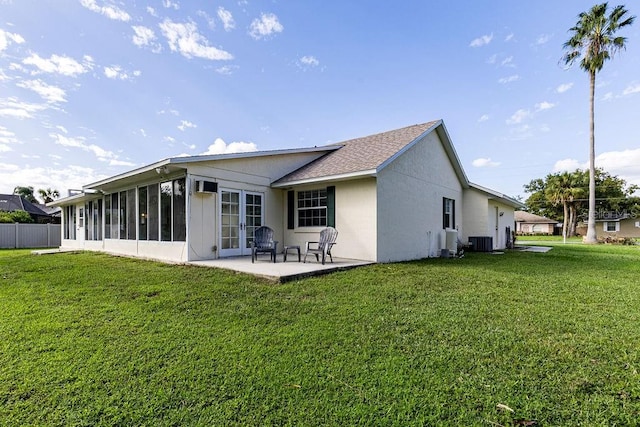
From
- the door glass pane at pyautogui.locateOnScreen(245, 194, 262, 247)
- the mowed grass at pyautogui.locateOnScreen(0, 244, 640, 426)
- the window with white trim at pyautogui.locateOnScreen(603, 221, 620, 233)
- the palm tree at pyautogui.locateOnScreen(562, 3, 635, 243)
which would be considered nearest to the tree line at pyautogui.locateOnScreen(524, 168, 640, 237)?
the window with white trim at pyautogui.locateOnScreen(603, 221, 620, 233)

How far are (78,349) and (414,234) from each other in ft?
30.2

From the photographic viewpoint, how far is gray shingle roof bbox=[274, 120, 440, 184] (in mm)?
8953

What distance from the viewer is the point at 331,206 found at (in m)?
9.50

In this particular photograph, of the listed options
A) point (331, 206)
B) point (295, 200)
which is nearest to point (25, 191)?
point (295, 200)

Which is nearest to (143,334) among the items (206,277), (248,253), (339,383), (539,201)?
(339,383)

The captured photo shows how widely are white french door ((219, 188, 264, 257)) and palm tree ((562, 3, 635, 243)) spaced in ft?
77.8

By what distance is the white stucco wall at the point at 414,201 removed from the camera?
8.96 meters

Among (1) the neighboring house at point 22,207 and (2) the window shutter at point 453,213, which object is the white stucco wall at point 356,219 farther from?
(1) the neighboring house at point 22,207

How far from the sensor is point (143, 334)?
3.40 metres

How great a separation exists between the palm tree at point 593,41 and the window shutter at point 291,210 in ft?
73.3

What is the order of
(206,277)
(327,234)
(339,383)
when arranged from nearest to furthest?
(339,383)
(206,277)
(327,234)

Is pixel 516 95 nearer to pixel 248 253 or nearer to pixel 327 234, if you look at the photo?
pixel 327 234

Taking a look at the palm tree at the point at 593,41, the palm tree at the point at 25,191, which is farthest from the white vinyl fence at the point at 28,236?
the palm tree at the point at 25,191

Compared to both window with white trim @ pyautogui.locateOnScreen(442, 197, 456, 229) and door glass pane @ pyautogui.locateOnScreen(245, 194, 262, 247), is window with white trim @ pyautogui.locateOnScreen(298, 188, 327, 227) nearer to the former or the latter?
door glass pane @ pyautogui.locateOnScreen(245, 194, 262, 247)
